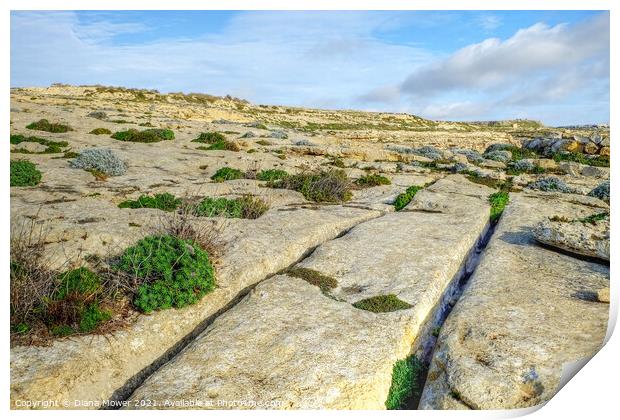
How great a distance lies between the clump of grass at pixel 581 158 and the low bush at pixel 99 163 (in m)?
26.8

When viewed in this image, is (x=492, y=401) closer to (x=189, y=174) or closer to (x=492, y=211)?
(x=492, y=211)

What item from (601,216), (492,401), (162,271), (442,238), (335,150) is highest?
(335,150)

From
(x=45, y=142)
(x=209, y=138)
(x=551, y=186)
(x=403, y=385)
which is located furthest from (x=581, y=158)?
(x=45, y=142)

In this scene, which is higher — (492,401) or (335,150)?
(335,150)

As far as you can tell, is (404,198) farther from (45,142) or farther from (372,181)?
(45,142)

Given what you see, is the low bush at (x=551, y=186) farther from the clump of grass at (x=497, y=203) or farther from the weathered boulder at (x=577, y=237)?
the weathered boulder at (x=577, y=237)

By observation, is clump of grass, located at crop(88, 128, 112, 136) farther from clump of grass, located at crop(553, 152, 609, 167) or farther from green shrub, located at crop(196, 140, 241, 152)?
clump of grass, located at crop(553, 152, 609, 167)

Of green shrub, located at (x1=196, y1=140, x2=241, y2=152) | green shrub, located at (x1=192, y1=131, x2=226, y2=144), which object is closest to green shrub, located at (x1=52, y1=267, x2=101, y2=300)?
green shrub, located at (x1=196, y1=140, x2=241, y2=152)

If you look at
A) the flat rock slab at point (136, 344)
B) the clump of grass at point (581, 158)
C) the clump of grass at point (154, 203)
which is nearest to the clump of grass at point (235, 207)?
the clump of grass at point (154, 203)

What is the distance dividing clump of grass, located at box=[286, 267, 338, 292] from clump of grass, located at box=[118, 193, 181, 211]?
5951mm

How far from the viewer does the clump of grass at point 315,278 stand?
9.11 m

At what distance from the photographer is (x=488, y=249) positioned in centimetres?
1103

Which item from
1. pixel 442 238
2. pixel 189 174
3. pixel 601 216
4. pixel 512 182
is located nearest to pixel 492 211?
pixel 601 216

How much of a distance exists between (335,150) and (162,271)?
950 inches
